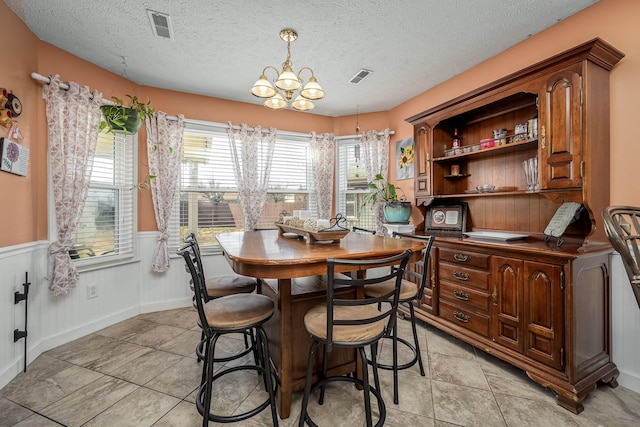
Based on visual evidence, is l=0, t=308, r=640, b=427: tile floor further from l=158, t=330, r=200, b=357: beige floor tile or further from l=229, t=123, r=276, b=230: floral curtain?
l=229, t=123, r=276, b=230: floral curtain

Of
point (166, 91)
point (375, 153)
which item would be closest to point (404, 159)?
point (375, 153)

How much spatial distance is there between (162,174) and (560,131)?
150 inches

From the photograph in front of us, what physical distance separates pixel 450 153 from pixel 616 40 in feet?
4.38

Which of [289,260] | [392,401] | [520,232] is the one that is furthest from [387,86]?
[392,401]

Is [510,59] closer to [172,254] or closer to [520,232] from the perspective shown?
[520,232]

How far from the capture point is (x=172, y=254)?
345 cm

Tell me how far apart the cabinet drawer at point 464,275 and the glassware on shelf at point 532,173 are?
2.65 feet

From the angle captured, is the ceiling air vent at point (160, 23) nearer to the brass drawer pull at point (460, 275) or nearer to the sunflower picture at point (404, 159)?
the sunflower picture at point (404, 159)

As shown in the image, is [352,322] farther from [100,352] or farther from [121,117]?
[121,117]

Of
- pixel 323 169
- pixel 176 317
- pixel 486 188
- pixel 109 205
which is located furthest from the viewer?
pixel 323 169

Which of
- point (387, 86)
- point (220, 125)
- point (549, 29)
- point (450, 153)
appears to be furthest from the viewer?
point (220, 125)

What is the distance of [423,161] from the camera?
312cm

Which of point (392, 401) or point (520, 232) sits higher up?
point (520, 232)

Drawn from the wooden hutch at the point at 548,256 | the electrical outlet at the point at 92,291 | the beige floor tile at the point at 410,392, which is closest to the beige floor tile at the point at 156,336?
the electrical outlet at the point at 92,291
